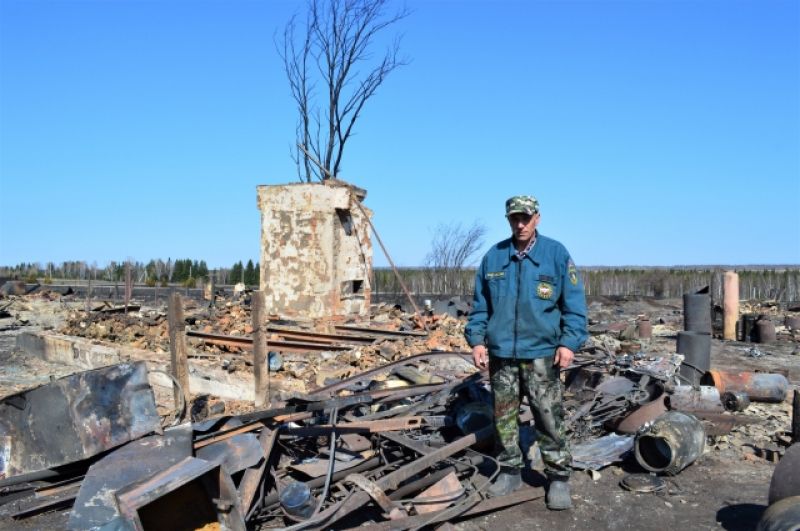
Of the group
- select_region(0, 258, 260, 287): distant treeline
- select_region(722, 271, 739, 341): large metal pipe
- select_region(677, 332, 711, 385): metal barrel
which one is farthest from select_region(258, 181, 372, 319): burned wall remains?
select_region(0, 258, 260, 287): distant treeline

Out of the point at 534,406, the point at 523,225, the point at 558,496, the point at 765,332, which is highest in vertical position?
the point at 523,225

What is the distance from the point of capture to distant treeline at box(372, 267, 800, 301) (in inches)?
1131

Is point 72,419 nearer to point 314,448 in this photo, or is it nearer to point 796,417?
point 314,448

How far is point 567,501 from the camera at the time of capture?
4.45 meters

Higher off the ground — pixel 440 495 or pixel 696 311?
pixel 696 311

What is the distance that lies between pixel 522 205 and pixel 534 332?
2.81ft

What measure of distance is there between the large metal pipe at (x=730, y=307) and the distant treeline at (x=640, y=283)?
1277cm

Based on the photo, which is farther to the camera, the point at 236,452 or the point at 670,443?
the point at 670,443

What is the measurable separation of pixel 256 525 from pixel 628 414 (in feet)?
11.3

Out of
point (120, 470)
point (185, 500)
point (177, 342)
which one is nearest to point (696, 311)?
point (177, 342)

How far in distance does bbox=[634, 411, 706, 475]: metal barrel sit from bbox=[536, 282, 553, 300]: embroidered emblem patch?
5.22ft

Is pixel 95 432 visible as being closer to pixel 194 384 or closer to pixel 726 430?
pixel 194 384

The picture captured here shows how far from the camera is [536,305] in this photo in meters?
4.39

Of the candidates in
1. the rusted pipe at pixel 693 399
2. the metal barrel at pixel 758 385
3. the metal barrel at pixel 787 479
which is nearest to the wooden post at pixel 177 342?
the rusted pipe at pixel 693 399
